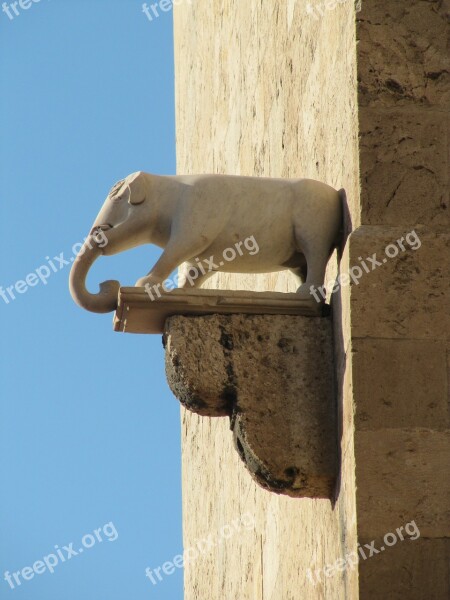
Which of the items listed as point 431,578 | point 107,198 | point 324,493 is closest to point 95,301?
point 107,198

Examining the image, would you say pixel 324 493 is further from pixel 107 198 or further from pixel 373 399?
pixel 107 198

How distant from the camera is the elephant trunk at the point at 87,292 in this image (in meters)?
5.40

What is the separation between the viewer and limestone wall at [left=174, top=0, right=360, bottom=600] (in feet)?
17.5

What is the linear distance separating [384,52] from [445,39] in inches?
8.7

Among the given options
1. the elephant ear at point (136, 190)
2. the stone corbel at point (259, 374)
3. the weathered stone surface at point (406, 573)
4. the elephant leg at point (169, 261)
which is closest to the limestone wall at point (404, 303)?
the weathered stone surface at point (406, 573)

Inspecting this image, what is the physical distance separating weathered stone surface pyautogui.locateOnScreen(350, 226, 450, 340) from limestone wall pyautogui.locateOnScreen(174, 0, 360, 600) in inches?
2.8

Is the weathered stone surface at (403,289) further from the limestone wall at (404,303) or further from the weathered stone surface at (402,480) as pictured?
the weathered stone surface at (402,480)

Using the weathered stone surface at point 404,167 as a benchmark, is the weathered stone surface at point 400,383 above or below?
below

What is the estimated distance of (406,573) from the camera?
4832 millimetres

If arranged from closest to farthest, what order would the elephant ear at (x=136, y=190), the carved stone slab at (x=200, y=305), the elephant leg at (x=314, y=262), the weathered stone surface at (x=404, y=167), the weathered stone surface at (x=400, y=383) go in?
1. the weathered stone surface at (x=400, y=383)
2. the weathered stone surface at (x=404, y=167)
3. the carved stone slab at (x=200, y=305)
4. the elephant leg at (x=314, y=262)
5. the elephant ear at (x=136, y=190)

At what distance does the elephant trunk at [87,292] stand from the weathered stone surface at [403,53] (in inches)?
41.3

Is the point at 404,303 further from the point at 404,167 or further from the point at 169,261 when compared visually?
the point at 169,261

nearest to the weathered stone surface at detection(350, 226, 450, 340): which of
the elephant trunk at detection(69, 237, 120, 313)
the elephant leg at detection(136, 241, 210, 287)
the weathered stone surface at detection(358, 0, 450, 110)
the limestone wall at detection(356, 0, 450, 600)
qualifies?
the limestone wall at detection(356, 0, 450, 600)

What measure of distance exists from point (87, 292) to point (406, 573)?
1448mm
